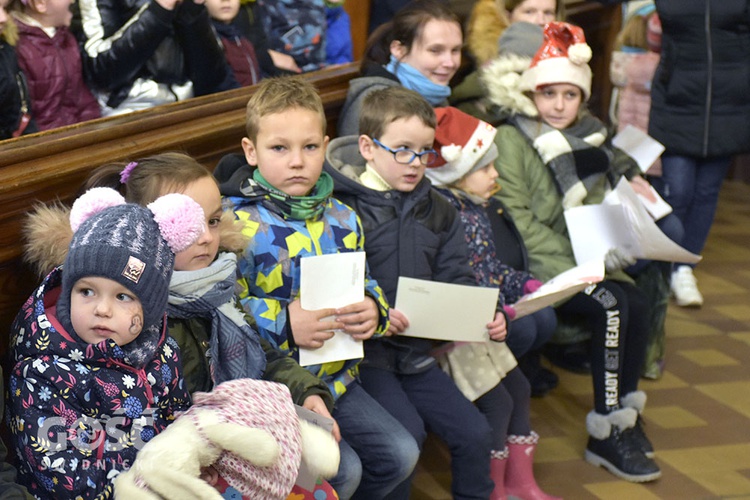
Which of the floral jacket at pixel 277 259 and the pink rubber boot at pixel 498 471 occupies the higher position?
the floral jacket at pixel 277 259

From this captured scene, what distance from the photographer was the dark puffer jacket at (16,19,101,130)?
256 cm

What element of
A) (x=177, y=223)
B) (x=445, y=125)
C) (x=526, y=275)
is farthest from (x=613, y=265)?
(x=177, y=223)

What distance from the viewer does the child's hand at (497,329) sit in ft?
8.85

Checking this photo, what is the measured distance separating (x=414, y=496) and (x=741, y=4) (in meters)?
2.57

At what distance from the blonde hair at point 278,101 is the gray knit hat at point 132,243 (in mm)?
509

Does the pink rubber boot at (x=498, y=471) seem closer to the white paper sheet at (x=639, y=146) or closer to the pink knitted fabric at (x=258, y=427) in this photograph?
the pink knitted fabric at (x=258, y=427)

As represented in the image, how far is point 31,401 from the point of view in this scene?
170 cm

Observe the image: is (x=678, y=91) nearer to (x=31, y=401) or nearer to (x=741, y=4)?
(x=741, y=4)

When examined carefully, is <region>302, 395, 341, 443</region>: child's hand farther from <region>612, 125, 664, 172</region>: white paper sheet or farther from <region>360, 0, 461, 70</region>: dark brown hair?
<region>612, 125, 664, 172</region>: white paper sheet

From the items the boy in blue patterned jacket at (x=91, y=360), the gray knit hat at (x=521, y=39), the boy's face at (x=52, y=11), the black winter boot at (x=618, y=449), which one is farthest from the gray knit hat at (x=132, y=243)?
the gray knit hat at (x=521, y=39)

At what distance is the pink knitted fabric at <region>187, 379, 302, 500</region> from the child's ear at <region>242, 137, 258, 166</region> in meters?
0.70

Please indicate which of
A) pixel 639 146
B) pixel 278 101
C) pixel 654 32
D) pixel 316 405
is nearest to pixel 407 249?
pixel 278 101

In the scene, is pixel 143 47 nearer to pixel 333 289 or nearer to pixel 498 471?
pixel 333 289

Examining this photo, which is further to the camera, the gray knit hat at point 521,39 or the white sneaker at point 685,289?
the white sneaker at point 685,289
